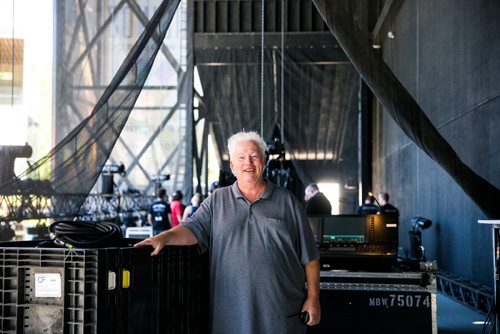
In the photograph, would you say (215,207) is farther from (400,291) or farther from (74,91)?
(74,91)

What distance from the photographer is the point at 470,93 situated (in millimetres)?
7684

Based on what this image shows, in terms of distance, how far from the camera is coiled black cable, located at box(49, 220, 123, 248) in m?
2.09

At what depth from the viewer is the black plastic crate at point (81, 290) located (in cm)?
195

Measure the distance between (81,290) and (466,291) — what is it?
6.62 metres

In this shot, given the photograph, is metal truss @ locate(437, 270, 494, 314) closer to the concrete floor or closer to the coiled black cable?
the concrete floor

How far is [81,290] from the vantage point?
1949 mm

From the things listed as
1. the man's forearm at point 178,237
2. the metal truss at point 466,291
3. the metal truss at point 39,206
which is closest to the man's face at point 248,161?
the man's forearm at point 178,237

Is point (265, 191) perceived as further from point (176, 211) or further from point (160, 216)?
point (176, 211)

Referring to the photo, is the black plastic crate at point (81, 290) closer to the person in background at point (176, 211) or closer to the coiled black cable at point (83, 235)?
the coiled black cable at point (83, 235)

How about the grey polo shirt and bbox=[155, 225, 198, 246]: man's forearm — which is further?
the grey polo shirt

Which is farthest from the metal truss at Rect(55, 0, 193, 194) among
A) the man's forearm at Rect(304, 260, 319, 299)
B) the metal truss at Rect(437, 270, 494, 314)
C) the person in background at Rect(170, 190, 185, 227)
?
the metal truss at Rect(437, 270, 494, 314)

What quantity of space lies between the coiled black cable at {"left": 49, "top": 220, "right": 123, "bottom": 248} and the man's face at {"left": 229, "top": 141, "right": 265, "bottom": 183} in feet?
1.83

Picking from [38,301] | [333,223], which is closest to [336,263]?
[333,223]

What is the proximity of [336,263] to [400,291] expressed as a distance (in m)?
0.52
